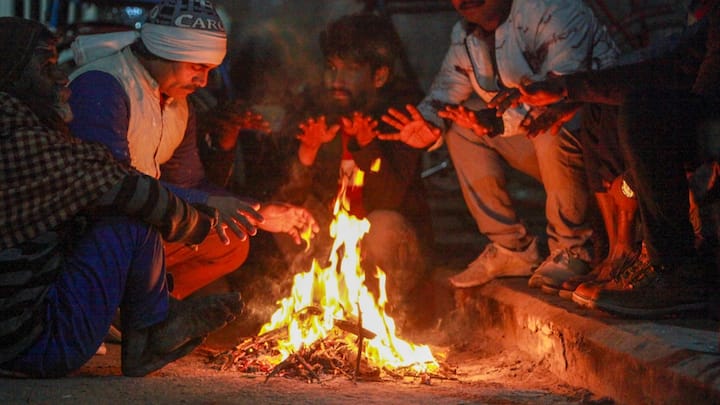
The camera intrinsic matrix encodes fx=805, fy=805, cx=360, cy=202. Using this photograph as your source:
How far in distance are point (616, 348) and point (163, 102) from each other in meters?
2.91

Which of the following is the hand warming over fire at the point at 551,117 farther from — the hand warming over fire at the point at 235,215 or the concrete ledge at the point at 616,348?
the hand warming over fire at the point at 235,215

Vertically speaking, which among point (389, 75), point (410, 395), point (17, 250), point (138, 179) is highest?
point (389, 75)

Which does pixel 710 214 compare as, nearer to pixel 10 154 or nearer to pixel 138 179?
pixel 138 179

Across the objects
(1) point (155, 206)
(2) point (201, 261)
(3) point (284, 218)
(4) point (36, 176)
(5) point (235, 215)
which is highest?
(4) point (36, 176)

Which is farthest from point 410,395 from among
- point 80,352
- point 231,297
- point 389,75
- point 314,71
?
point 314,71

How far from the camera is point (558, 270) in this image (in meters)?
5.02

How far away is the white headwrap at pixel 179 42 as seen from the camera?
15.2ft

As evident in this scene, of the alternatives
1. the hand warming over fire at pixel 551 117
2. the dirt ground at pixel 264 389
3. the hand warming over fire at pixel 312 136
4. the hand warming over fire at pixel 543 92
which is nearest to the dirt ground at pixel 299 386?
the dirt ground at pixel 264 389

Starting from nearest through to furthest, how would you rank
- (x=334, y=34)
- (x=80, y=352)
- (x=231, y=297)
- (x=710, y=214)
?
(x=80, y=352), (x=231, y=297), (x=710, y=214), (x=334, y=34)

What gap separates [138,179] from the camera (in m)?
3.68

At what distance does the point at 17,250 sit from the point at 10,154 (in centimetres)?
42

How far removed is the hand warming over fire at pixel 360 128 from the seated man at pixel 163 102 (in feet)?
4.35

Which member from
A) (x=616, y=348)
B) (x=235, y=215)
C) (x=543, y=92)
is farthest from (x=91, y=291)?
(x=543, y=92)

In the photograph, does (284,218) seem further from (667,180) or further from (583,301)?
(667,180)
